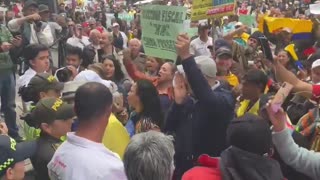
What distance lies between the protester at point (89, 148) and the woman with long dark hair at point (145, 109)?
1335mm

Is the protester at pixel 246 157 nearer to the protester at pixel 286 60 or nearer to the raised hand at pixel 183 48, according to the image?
the raised hand at pixel 183 48

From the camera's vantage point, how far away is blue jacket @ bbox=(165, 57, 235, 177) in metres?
3.73

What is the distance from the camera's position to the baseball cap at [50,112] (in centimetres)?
382

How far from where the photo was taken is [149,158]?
Answer: 2678 millimetres

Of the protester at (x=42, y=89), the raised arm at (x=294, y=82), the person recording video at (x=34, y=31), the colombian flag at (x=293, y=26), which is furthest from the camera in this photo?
the colombian flag at (x=293, y=26)

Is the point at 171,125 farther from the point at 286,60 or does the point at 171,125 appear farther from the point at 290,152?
the point at 286,60

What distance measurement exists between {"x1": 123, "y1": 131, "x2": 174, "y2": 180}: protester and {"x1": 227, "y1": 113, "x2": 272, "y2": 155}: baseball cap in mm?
353

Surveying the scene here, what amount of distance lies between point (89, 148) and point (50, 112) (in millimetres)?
1183

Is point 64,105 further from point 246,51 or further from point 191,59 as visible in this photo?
point 246,51

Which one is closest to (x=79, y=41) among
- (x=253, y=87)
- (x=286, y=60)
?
(x=286, y=60)

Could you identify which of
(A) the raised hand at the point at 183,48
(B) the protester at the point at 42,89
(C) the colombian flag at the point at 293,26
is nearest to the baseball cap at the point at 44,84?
(B) the protester at the point at 42,89

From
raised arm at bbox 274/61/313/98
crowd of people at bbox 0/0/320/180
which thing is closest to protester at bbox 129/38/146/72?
crowd of people at bbox 0/0/320/180

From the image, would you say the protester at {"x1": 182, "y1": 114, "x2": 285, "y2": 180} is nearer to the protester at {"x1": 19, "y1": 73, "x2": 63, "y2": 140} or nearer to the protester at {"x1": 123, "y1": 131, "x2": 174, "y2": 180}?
the protester at {"x1": 123, "y1": 131, "x2": 174, "y2": 180}

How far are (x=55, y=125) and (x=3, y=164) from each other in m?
1.07
